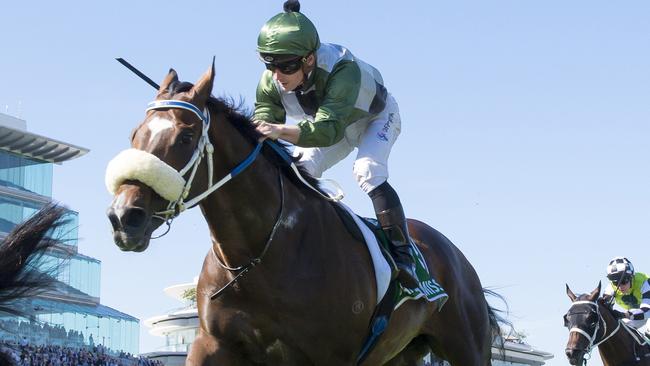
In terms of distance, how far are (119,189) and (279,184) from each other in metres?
1.50

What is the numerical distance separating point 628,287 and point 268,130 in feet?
36.6

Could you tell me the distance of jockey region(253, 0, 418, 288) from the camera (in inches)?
326

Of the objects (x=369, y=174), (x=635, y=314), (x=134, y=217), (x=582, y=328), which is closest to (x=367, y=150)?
(x=369, y=174)

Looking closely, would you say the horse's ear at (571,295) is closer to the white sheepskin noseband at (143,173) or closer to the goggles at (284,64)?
the goggles at (284,64)

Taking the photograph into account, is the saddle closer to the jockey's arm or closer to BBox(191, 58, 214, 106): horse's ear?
BBox(191, 58, 214, 106): horse's ear

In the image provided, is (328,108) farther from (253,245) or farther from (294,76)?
(253,245)

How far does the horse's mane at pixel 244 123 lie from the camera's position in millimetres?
7594

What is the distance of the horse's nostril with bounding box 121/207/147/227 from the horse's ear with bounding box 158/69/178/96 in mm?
1073

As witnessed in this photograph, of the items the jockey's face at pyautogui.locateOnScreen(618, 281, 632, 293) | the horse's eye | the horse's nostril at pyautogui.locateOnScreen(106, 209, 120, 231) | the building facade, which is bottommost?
the horse's nostril at pyautogui.locateOnScreen(106, 209, 120, 231)

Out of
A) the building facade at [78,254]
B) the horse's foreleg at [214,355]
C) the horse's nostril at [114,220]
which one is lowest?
the horse's foreleg at [214,355]

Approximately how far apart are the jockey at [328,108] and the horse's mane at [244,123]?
107 mm

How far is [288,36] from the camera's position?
828cm

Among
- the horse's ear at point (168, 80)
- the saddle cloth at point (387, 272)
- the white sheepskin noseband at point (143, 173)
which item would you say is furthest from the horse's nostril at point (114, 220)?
the saddle cloth at point (387, 272)

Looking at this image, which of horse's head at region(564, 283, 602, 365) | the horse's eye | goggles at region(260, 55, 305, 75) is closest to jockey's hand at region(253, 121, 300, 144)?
goggles at region(260, 55, 305, 75)
